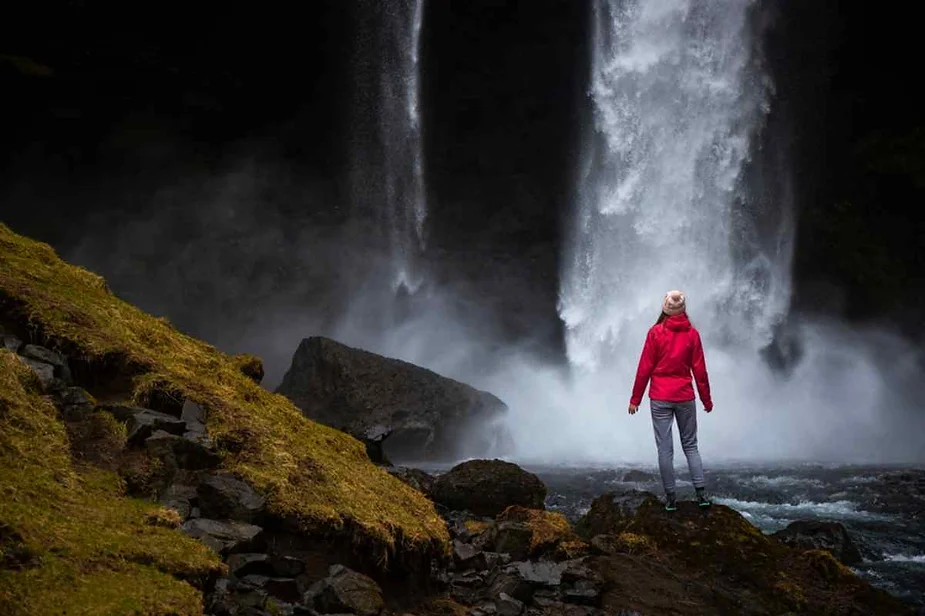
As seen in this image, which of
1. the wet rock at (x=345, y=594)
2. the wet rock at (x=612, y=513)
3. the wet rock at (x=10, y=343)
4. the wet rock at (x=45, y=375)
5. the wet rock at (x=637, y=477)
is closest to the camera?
the wet rock at (x=345, y=594)

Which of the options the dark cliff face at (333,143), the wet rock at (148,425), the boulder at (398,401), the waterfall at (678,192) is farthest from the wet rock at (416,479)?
the dark cliff face at (333,143)

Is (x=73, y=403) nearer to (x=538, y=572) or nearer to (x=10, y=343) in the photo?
(x=10, y=343)

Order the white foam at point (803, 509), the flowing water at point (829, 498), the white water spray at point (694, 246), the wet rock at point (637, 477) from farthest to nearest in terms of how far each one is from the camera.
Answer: the white water spray at point (694, 246)
the wet rock at point (637, 477)
the white foam at point (803, 509)
the flowing water at point (829, 498)

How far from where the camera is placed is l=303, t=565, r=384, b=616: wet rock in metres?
4.04

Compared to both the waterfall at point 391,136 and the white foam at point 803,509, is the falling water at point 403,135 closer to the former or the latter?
the waterfall at point 391,136

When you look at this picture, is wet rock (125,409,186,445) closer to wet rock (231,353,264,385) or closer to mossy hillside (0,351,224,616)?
mossy hillside (0,351,224,616)

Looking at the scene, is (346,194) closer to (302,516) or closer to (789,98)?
(789,98)

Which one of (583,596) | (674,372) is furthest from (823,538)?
(583,596)

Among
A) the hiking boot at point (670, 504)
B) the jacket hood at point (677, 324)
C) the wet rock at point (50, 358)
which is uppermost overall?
the jacket hood at point (677, 324)

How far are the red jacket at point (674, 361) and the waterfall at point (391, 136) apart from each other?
2644 centimetres

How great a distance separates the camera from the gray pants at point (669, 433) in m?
6.88

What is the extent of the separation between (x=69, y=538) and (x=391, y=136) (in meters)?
31.7

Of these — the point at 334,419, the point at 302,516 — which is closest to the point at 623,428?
the point at 334,419

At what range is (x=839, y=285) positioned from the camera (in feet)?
100
